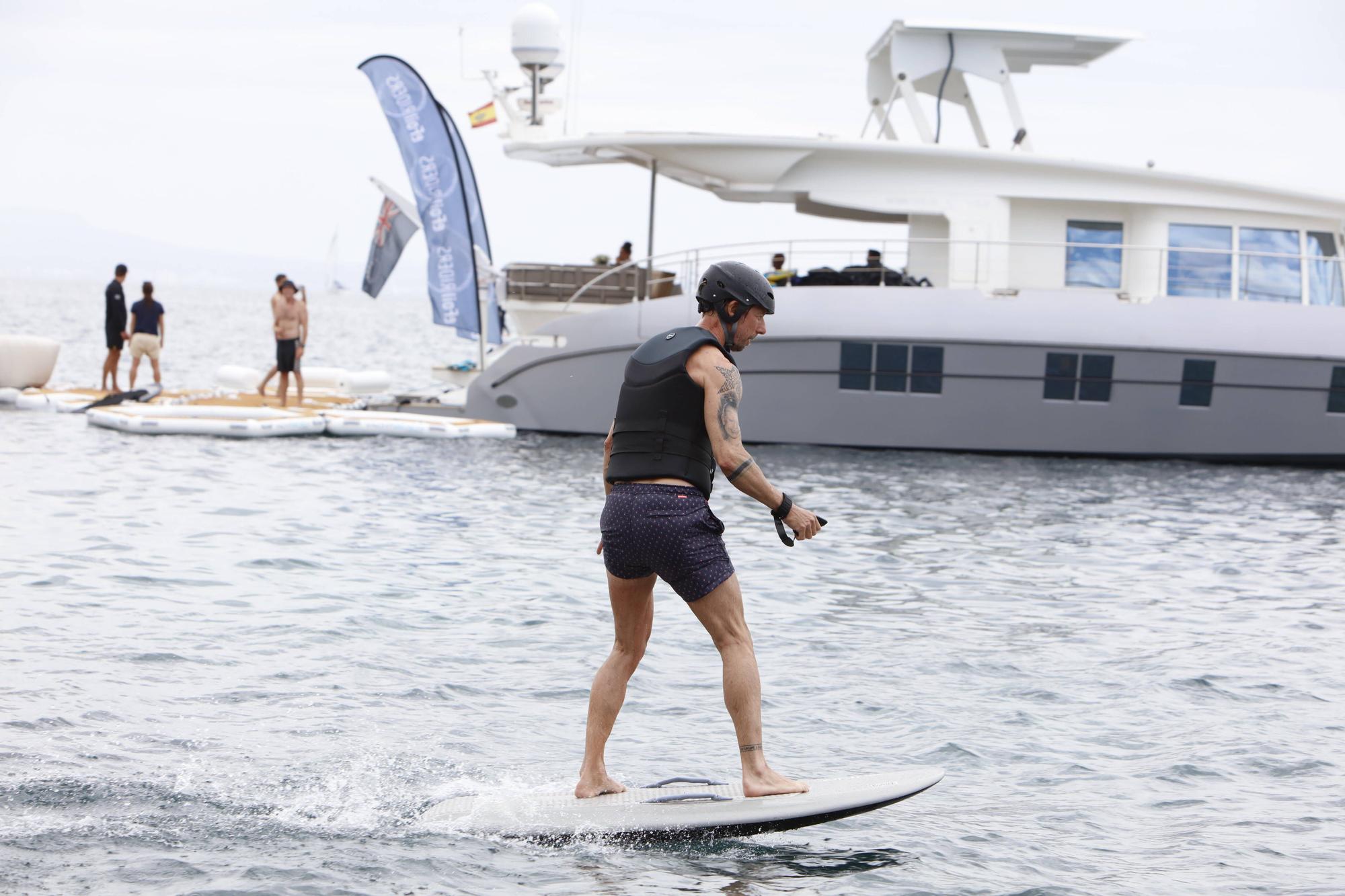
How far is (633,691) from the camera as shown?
7.55 m

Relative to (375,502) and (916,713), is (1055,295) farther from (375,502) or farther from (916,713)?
(916,713)

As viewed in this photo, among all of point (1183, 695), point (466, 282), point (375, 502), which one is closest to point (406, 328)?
point (466, 282)

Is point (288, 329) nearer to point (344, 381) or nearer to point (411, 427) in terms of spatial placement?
point (411, 427)

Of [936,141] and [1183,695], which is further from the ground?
[936,141]

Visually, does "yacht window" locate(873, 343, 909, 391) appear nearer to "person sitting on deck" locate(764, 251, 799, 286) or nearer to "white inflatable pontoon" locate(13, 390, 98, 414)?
"person sitting on deck" locate(764, 251, 799, 286)

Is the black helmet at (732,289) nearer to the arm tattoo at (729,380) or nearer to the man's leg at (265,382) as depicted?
the arm tattoo at (729,380)

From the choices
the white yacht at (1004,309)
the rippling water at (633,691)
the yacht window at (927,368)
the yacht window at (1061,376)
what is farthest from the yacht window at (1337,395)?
the rippling water at (633,691)

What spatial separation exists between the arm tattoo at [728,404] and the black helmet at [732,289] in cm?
24

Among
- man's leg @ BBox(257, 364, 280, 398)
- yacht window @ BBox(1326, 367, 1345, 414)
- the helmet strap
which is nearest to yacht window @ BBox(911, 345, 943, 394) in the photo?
yacht window @ BBox(1326, 367, 1345, 414)

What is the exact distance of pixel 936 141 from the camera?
21219mm

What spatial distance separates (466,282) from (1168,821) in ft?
58.3

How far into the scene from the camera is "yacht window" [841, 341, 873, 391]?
1942cm

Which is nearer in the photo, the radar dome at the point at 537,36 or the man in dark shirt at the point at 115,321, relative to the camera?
the man in dark shirt at the point at 115,321

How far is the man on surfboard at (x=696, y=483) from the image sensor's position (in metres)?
5.14
